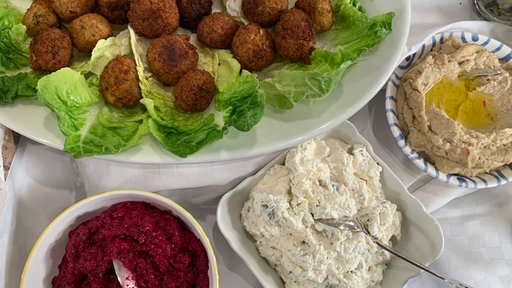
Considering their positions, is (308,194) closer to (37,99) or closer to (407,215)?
(407,215)

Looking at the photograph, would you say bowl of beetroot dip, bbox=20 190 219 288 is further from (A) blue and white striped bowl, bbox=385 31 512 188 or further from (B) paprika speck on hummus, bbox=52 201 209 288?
(A) blue and white striped bowl, bbox=385 31 512 188

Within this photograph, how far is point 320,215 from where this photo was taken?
4.52 ft

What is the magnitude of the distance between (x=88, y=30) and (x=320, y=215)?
82 cm

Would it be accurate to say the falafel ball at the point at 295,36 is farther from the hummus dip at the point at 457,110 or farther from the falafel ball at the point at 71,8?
the falafel ball at the point at 71,8

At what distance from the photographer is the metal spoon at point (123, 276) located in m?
1.29

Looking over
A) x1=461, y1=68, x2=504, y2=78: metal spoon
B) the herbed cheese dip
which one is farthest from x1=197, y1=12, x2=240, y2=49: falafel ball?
x1=461, y1=68, x2=504, y2=78: metal spoon

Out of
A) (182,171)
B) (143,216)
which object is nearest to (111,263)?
(143,216)

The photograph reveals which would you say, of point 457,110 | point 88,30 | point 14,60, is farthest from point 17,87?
point 457,110

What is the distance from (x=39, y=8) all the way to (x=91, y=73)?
237 mm

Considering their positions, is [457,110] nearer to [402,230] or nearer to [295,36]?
[402,230]

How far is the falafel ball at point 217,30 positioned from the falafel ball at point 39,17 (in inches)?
16.7

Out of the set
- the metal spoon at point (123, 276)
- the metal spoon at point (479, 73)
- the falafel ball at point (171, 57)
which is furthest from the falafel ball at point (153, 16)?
the metal spoon at point (479, 73)

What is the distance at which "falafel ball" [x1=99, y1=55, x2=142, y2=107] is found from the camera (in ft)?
4.46

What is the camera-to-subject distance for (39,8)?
146cm
